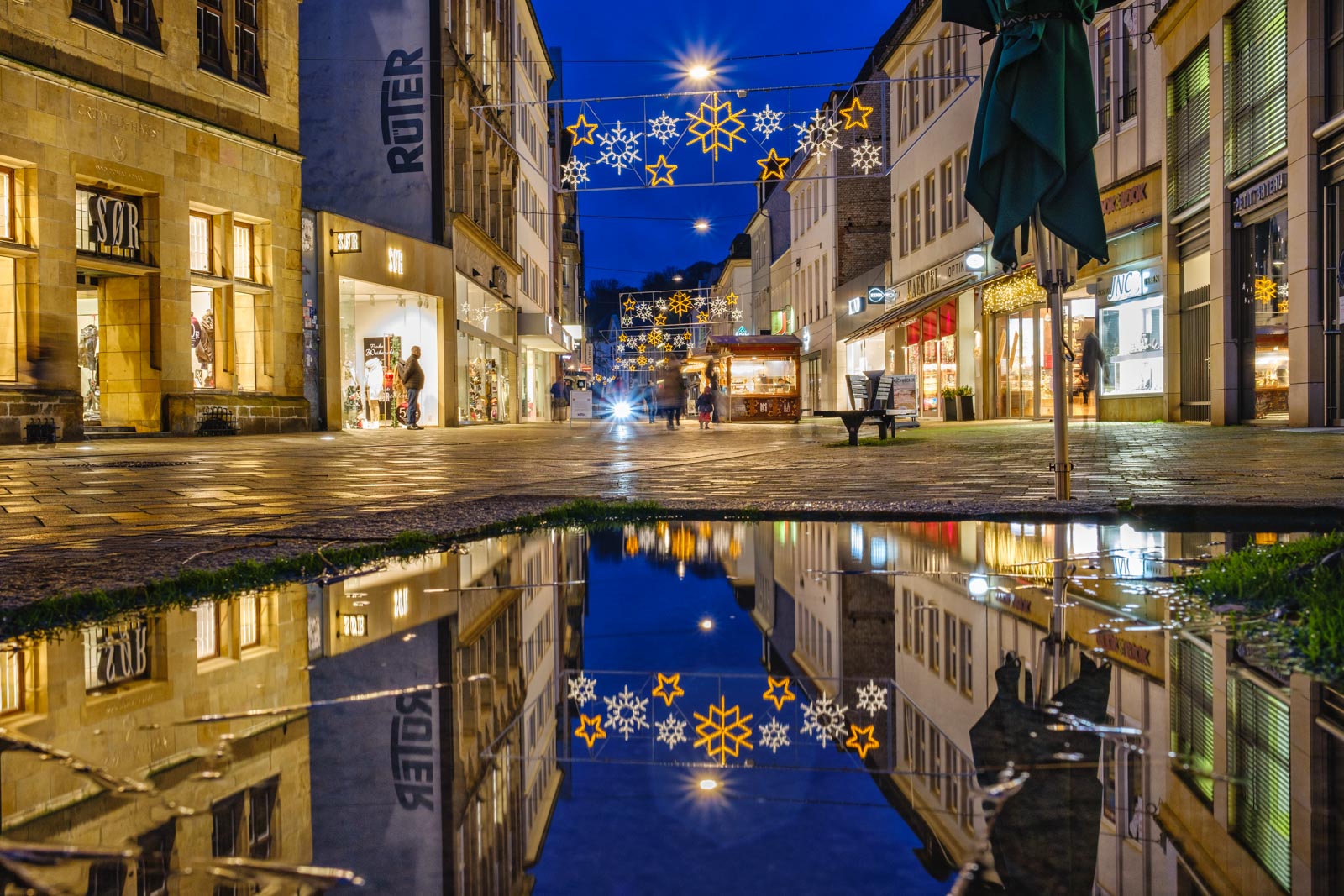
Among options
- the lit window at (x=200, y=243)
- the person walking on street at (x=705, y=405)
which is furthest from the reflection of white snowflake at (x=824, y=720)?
the person walking on street at (x=705, y=405)

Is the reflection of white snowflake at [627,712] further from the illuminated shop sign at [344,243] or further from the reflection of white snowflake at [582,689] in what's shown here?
the illuminated shop sign at [344,243]

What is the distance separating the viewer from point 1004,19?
5.70m

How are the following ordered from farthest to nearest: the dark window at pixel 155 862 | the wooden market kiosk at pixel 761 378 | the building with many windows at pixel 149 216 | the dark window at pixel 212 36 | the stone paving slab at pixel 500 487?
1. the wooden market kiosk at pixel 761 378
2. the dark window at pixel 212 36
3. the building with many windows at pixel 149 216
4. the stone paving slab at pixel 500 487
5. the dark window at pixel 155 862

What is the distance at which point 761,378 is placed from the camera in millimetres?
35531

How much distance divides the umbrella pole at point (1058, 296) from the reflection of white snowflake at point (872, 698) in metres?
3.95

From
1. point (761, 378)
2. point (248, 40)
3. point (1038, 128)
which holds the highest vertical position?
point (248, 40)

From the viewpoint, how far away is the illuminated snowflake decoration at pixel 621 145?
2223 cm

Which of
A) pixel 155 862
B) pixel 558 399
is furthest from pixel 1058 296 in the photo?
pixel 558 399

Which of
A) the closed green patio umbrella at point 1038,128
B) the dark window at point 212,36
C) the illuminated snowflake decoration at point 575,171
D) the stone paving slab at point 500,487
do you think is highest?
the dark window at point 212,36

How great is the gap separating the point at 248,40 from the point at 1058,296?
20.1m

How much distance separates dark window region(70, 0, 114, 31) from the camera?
1723cm

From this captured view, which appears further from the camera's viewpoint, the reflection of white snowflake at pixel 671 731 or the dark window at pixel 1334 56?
the dark window at pixel 1334 56

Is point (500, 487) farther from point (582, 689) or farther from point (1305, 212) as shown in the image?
point (1305, 212)

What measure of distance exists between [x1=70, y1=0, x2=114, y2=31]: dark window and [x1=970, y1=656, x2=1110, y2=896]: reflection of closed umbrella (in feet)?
62.7
